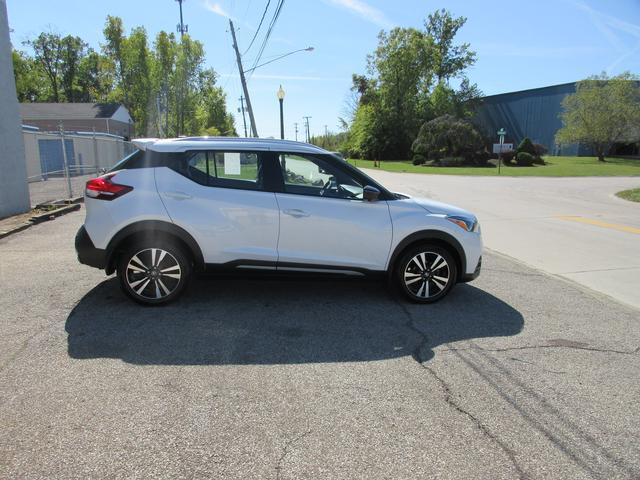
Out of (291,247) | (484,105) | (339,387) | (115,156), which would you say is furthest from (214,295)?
(484,105)

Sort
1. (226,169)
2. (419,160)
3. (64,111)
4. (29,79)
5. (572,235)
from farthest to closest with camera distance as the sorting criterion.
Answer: (29,79)
(419,160)
(64,111)
(572,235)
(226,169)

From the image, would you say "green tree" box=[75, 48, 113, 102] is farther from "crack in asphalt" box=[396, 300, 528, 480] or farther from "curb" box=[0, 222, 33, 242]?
"crack in asphalt" box=[396, 300, 528, 480]

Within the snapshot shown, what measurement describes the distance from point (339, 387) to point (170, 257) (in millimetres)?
2348

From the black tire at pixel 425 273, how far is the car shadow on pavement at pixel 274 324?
15 cm

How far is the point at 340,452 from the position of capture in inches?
105

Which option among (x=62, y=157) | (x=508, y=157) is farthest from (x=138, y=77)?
(x=508, y=157)

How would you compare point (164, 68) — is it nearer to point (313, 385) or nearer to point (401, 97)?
point (401, 97)

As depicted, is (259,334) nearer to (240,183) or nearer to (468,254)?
(240,183)

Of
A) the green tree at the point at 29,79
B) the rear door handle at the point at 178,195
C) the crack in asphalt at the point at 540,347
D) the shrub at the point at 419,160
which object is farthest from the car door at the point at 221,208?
the green tree at the point at 29,79

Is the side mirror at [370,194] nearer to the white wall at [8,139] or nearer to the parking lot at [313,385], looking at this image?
the parking lot at [313,385]

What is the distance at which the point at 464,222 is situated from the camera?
5.21m

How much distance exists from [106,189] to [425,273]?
349cm

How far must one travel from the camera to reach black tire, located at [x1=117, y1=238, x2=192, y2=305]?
476 centimetres

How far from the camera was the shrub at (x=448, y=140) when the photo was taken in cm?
4912
